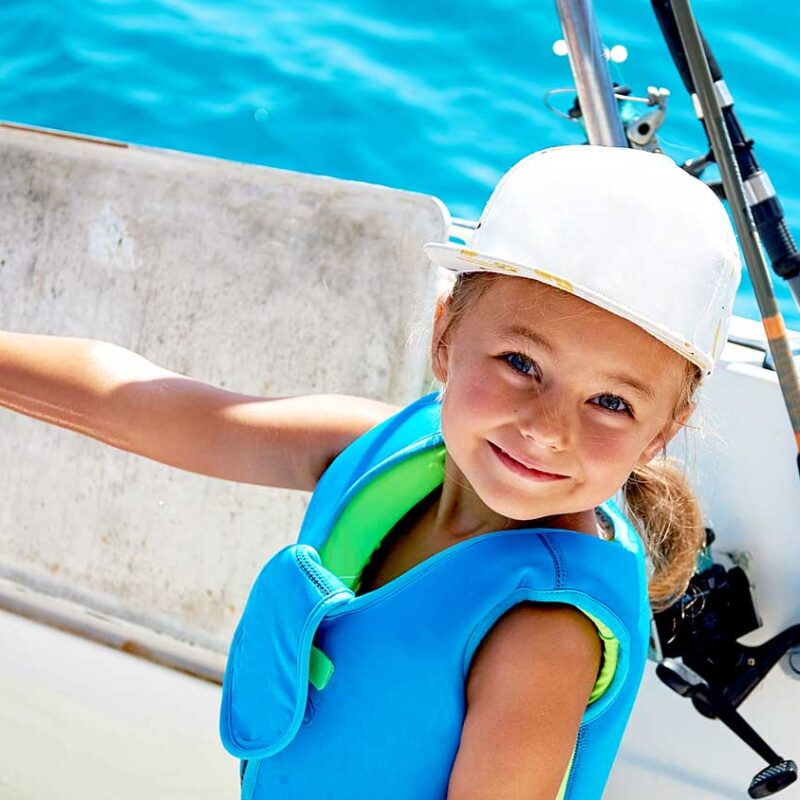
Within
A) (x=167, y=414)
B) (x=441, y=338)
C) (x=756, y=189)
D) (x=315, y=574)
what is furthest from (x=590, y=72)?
(x=315, y=574)

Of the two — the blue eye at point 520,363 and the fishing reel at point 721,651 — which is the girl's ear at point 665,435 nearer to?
the blue eye at point 520,363

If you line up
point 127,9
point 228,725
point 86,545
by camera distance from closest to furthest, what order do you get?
point 228,725, point 86,545, point 127,9

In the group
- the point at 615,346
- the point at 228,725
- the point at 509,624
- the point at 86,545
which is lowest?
the point at 86,545

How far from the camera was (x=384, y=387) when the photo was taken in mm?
1917

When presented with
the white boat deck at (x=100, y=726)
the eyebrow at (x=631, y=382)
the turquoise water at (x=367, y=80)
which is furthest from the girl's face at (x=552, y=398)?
the turquoise water at (x=367, y=80)

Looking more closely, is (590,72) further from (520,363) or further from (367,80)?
(367,80)

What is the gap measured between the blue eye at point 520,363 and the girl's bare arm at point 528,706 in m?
0.21

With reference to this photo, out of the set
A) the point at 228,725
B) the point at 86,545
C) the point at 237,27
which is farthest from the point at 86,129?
the point at 228,725

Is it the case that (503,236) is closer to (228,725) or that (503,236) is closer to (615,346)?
(615,346)

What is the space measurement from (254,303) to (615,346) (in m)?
1.07

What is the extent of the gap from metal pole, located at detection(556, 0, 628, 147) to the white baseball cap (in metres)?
0.74

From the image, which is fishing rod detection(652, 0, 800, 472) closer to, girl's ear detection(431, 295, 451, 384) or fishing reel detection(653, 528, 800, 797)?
fishing reel detection(653, 528, 800, 797)

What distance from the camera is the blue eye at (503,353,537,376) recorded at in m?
1.06

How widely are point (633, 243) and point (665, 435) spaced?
217 mm
